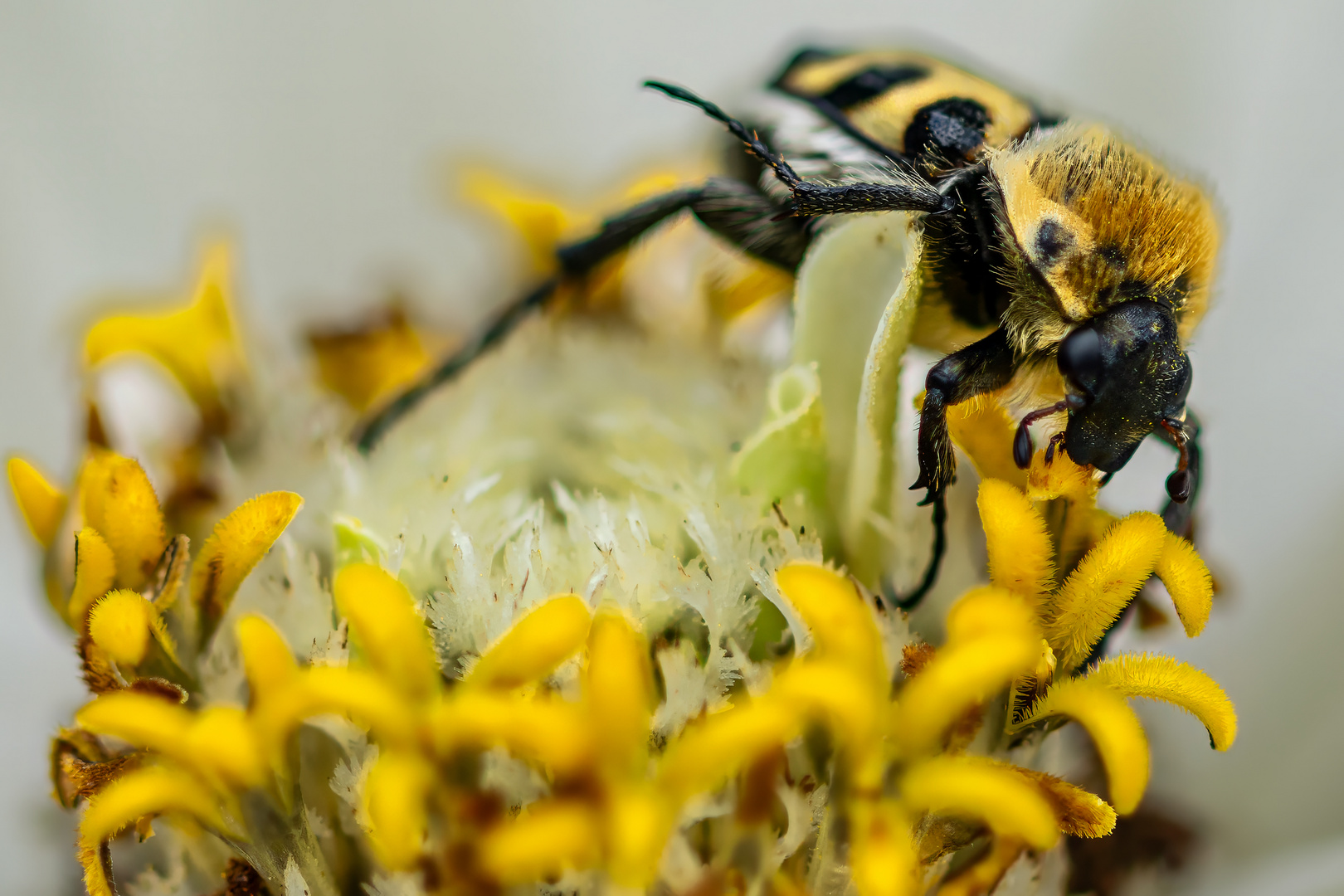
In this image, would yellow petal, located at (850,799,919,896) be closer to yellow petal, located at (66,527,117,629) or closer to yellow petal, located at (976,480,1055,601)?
yellow petal, located at (976,480,1055,601)

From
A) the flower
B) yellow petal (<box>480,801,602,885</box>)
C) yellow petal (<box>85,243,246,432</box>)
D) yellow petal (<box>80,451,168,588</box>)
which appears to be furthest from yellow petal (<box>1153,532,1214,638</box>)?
yellow petal (<box>85,243,246,432</box>)

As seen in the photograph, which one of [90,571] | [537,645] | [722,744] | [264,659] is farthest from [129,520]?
[722,744]

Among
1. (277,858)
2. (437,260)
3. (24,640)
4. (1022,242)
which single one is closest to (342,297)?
(437,260)

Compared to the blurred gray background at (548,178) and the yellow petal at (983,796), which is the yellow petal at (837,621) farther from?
the blurred gray background at (548,178)

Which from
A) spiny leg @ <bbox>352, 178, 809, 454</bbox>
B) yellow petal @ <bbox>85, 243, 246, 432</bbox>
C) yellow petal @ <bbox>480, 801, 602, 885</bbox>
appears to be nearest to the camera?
yellow petal @ <bbox>480, 801, 602, 885</bbox>

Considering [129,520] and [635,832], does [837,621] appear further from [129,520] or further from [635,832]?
[129,520]

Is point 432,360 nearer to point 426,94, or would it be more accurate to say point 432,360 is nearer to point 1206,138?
point 426,94
